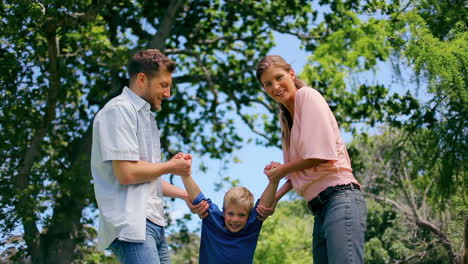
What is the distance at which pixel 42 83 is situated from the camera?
11.0 m

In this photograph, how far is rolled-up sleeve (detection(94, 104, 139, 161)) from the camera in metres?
2.95

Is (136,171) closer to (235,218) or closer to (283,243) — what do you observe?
(235,218)

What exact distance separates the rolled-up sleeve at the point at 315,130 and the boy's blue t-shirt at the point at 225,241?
2.81 ft

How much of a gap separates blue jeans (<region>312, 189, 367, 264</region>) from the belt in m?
0.02

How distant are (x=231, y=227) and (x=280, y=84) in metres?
1.04

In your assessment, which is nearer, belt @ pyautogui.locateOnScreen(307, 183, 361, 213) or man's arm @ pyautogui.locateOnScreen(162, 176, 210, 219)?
belt @ pyautogui.locateOnScreen(307, 183, 361, 213)

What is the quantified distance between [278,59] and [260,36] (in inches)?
431

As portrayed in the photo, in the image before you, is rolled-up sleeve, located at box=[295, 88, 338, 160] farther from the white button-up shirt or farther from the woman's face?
the white button-up shirt

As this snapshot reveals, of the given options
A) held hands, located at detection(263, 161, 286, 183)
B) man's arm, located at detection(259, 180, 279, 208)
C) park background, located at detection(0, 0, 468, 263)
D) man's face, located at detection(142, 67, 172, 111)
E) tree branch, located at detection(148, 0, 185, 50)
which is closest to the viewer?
man's face, located at detection(142, 67, 172, 111)

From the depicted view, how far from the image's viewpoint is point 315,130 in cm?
327

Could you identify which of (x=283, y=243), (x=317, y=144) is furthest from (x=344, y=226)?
(x=283, y=243)

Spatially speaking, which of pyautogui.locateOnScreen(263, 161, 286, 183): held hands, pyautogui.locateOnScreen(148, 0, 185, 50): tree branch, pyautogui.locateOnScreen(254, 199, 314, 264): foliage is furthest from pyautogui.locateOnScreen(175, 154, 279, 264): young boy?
pyautogui.locateOnScreen(254, 199, 314, 264): foliage

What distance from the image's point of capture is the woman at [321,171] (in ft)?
10.3

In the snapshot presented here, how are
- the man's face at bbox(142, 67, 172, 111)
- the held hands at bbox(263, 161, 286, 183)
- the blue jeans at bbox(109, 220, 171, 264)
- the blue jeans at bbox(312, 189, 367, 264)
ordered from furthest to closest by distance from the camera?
1. the held hands at bbox(263, 161, 286, 183)
2. the man's face at bbox(142, 67, 172, 111)
3. the blue jeans at bbox(312, 189, 367, 264)
4. the blue jeans at bbox(109, 220, 171, 264)
